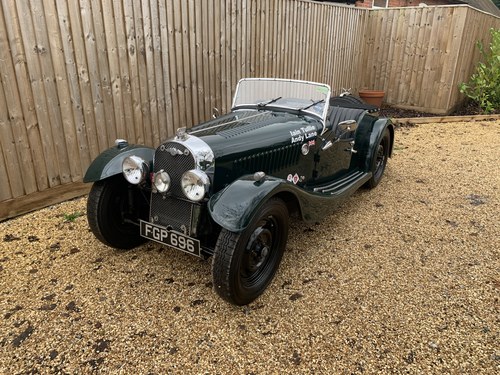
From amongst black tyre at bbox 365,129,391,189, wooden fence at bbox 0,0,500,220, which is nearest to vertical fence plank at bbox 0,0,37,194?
wooden fence at bbox 0,0,500,220

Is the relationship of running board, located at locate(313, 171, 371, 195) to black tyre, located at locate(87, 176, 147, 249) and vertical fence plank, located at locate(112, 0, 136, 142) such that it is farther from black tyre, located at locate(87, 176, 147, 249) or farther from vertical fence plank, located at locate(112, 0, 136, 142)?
vertical fence plank, located at locate(112, 0, 136, 142)

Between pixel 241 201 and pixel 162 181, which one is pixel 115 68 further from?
pixel 241 201

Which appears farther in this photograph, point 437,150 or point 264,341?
point 437,150

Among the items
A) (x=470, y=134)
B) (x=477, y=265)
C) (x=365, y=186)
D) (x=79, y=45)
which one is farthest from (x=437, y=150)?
(x=79, y=45)

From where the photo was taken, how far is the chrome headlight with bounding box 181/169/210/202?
9.00 ft

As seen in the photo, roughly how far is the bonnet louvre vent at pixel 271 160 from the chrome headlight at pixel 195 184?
45 centimetres

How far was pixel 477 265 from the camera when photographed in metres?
3.42

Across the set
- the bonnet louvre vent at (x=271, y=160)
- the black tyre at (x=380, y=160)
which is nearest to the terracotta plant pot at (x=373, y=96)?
the black tyre at (x=380, y=160)

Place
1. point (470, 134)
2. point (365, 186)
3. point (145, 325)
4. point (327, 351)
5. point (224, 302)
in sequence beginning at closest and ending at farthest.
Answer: point (327, 351) → point (145, 325) → point (224, 302) → point (365, 186) → point (470, 134)

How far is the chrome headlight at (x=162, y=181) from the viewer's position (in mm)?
2955

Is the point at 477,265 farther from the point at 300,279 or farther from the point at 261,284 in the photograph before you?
the point at 261,284

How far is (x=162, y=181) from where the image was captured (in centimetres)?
297

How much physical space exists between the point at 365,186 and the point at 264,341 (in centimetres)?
322

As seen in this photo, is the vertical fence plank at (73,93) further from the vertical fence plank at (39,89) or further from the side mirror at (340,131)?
the side mirror at (340,131)
